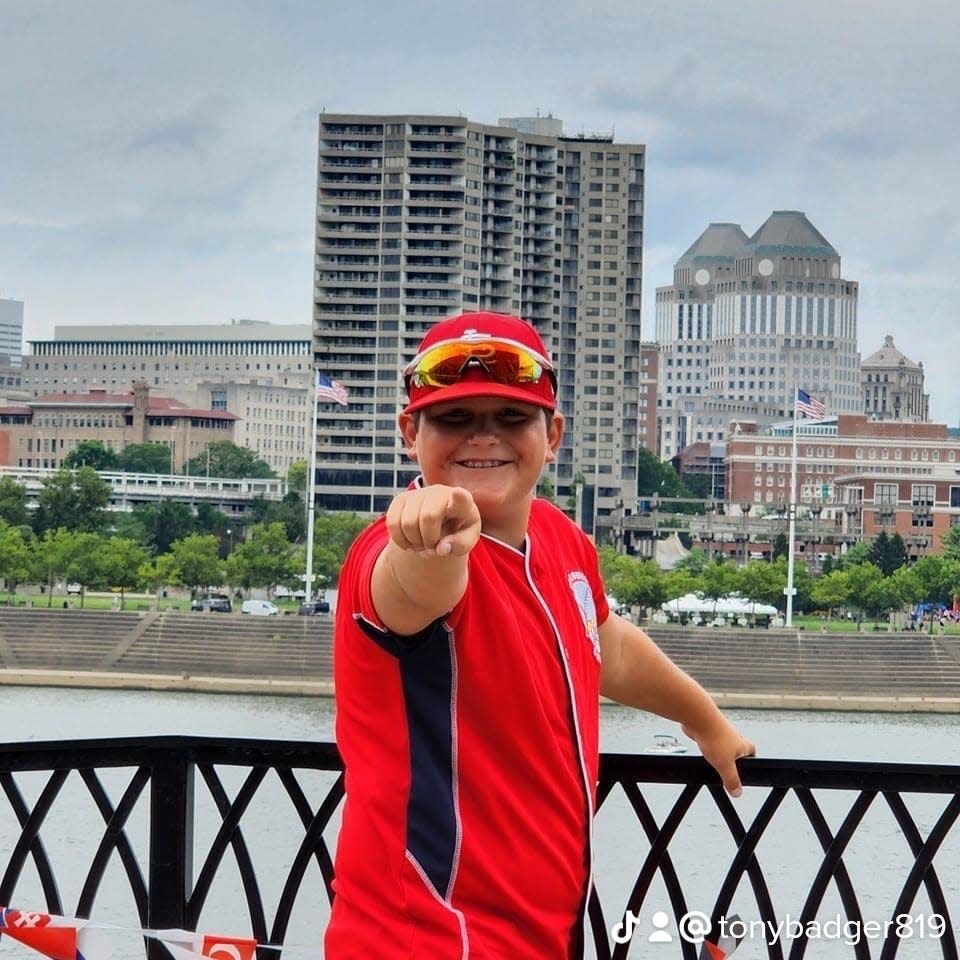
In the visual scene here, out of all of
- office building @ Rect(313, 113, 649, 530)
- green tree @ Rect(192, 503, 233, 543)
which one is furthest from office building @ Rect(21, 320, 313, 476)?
green tree @ Rect(192, 503, 233, 543)

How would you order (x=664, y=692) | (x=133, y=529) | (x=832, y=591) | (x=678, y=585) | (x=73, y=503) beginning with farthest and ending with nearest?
(x=73, y=503) < (x=133, y=529) < (x=832, y=591) < (x=678, y=585) < (x=664, y=692)

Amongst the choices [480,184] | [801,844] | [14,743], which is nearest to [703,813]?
[801,844]

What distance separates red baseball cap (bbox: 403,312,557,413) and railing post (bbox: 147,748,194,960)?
2.75 ft

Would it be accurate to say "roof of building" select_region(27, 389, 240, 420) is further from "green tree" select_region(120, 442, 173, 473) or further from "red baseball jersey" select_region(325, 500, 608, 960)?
"red baseball jersey" select_region(325, 500, 608, 960)

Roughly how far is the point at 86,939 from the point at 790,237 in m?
123

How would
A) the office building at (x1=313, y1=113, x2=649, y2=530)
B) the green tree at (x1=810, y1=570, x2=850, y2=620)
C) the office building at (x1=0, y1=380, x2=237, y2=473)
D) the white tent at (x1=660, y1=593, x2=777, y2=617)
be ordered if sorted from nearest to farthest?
the white tent at (x1=660, y1=593, x2=777, y2=617) → the green tree at (x1=810, y1=570, x2=850, y2=620) → the office building at (x1=313, y1=113, x2=649, y2=530) → the office building at (x1=0, y1=380, x2=237, y2=473)

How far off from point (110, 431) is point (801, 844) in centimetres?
6666

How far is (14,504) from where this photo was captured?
54.2m

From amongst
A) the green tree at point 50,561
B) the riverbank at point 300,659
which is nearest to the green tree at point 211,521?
the green tree at point 50,561

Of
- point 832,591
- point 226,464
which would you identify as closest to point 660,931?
point 832,591

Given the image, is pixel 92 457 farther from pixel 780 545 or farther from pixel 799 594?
pixel 799 594

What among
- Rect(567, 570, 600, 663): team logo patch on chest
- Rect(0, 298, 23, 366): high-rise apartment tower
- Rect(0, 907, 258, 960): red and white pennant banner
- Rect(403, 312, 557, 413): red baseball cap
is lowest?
Rect(0, 907, 258, 960): red and white pennant banner

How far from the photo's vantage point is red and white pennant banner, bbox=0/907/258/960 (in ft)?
7.70

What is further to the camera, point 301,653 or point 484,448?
point 301,653
